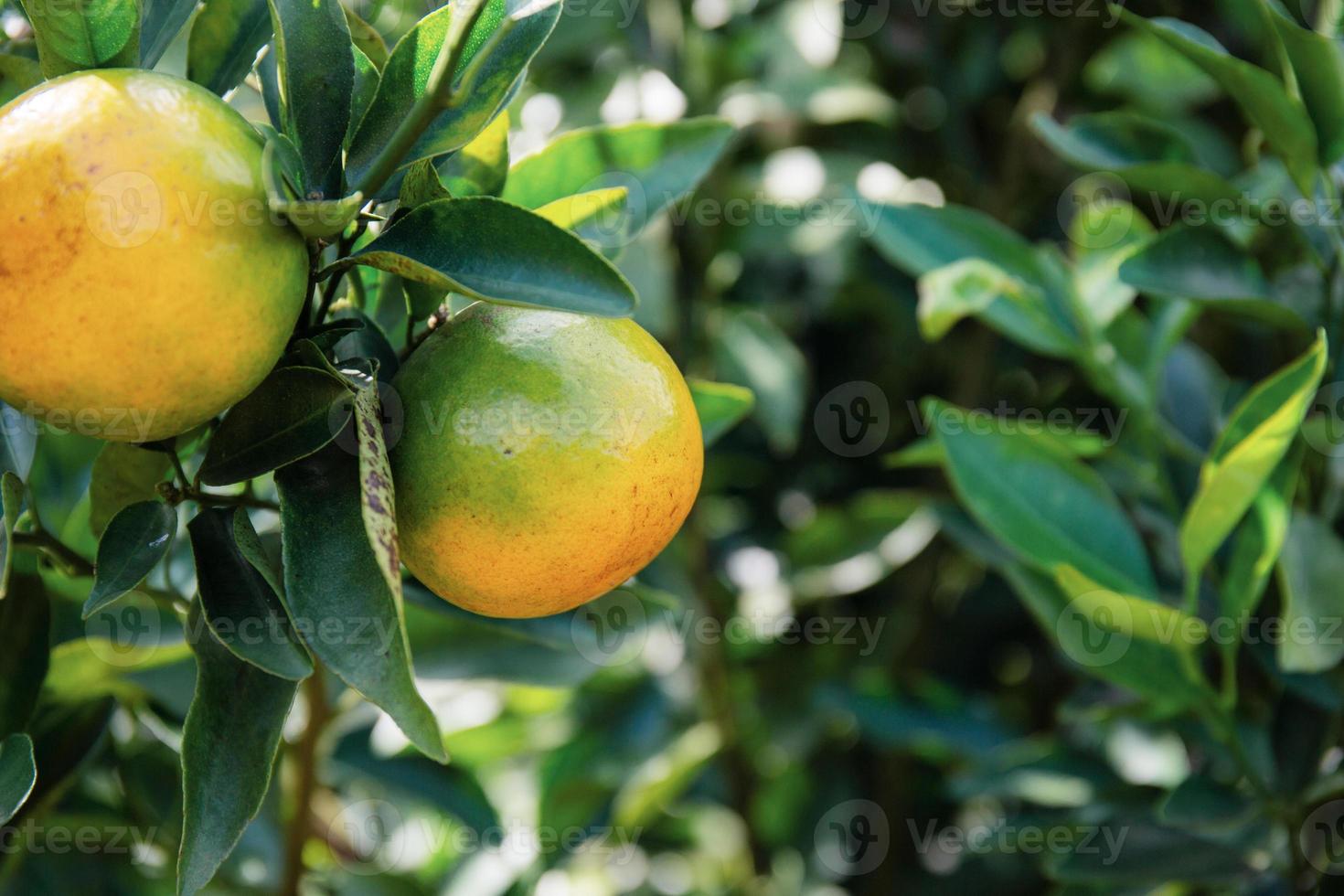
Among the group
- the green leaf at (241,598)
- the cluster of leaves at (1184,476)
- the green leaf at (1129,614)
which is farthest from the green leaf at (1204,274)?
the green leaf at (241,598)

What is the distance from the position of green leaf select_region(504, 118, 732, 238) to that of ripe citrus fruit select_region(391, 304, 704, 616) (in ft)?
0.62

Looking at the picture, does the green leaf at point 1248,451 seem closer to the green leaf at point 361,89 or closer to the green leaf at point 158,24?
the green leaf at point 361,89

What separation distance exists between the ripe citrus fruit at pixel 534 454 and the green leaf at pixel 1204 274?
1.61 feet

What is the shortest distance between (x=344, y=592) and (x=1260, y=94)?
2.57ft

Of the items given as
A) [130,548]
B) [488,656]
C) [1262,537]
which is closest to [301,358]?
[130,548]

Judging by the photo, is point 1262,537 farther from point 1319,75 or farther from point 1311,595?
point 1319,75

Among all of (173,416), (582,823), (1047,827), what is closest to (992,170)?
(1047,827)

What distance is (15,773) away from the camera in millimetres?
635

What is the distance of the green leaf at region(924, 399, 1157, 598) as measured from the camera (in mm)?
1000

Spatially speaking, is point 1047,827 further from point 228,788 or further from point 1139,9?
point 1139,9

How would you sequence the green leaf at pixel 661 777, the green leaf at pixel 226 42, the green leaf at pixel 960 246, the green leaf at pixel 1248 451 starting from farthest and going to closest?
the green leaf at pixel 661 777 → the green leaf at pixel 960 246 → the green leaf at pixel 1248 451 → the green leaf at pixel 226 42

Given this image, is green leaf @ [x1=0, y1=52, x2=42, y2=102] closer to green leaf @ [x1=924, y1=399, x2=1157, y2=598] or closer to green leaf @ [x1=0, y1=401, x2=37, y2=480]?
green leaf @ [x1=0, y1=401, x2=37, y2=480]

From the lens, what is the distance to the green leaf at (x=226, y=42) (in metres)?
0.71

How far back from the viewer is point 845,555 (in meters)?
1.48
